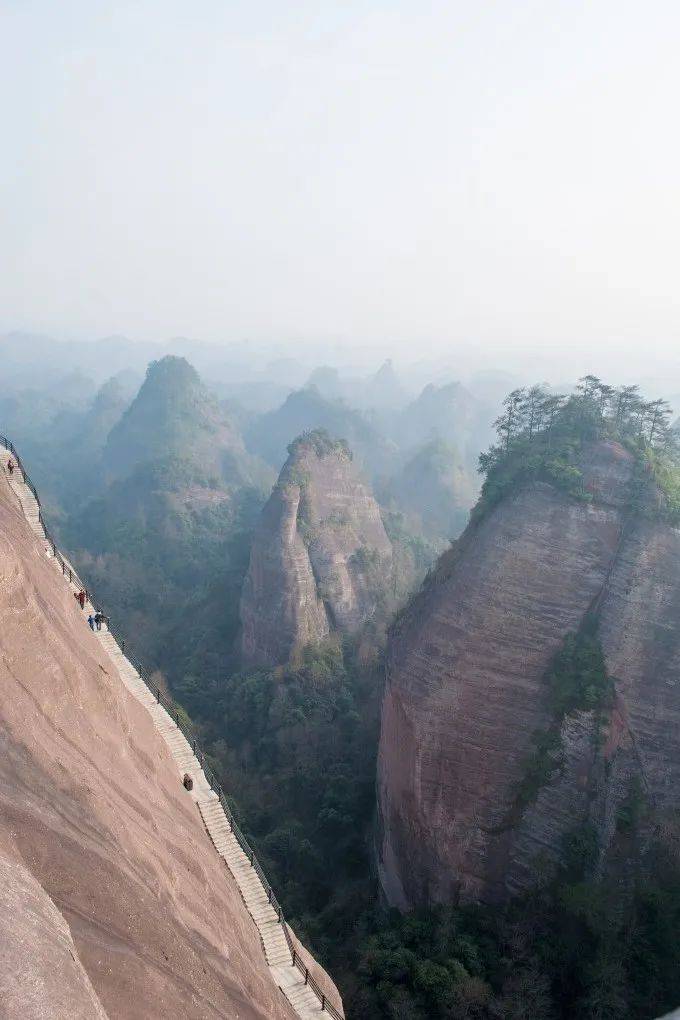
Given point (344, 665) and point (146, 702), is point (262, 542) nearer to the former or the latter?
point (344, 665)

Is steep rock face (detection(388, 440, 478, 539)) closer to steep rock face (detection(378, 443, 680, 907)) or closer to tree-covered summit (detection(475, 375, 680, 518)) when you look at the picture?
tree-covered summit (detection(475, 375, 680, 518))

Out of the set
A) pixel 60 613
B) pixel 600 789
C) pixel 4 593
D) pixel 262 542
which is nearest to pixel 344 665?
pixel 262 542

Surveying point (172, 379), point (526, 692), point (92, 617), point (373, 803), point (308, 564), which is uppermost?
point (172, 379)

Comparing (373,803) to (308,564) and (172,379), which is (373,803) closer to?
(308,564)

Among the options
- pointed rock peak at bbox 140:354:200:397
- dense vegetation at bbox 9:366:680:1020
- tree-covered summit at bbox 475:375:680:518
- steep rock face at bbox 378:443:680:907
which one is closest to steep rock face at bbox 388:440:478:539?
dense vegetation at bbox 9:366:680:1020

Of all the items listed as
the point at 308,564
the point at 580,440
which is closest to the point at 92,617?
the point at 580,440

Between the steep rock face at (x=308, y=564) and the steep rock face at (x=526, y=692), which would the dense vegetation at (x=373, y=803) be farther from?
the steep rock face at (x=308, y=564)
